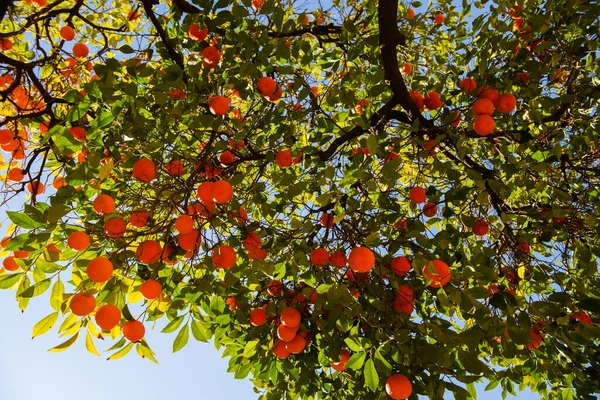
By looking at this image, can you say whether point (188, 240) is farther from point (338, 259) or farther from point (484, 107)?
point (484, 107)

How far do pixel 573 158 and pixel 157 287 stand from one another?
3.26 meters

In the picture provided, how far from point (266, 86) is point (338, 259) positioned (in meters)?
1.23

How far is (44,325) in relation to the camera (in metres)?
1.75

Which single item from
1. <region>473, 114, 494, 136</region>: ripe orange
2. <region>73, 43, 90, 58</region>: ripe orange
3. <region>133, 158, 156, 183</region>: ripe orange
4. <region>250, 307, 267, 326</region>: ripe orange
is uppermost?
<region>73, 43, 90, 58</region>: ripe orange

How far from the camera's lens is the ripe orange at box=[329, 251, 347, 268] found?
2.55 metres

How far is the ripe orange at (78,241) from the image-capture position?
178 cm

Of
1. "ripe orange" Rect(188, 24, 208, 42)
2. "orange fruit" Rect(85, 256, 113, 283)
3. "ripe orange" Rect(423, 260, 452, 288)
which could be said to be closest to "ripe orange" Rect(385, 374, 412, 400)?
"ripe orange" Rect(423, 260, 452, 288)

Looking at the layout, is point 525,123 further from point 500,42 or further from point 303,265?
point 303,265

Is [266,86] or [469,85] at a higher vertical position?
[469,85]

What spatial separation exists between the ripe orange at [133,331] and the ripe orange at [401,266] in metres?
1.45

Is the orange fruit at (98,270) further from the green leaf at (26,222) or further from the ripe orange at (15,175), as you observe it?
the ripe orange at (15,175)

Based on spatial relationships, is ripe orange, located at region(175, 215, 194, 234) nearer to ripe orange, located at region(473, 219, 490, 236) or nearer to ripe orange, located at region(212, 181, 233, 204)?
ripe orange, located at region(212, 181, 233, 204)

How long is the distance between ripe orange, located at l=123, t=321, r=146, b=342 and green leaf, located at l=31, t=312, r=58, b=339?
310 millimetres

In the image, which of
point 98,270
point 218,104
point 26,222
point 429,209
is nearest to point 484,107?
→ point 429,209
